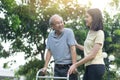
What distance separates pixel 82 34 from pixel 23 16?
A: 10.3 ft

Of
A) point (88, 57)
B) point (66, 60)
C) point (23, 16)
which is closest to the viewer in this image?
point (88, 57)

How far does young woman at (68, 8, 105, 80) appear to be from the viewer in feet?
16.6

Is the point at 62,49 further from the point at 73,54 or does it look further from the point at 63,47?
the point at 73,54

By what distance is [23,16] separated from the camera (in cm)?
2138

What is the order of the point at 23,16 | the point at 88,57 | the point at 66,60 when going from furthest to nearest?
1. the point at 23,16
2. the point at 66,60
3. the point at 88,57

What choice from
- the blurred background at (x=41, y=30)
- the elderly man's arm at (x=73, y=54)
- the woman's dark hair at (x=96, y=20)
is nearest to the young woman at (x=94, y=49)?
the woman's dark hair at (x=96, y=20)

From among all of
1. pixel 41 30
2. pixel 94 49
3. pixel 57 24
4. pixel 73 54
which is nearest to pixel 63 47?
pixel 73 54

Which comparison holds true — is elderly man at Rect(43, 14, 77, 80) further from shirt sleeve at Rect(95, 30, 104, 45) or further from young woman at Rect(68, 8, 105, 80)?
shirt sleeve at Rect(95, 30, 104, 45)

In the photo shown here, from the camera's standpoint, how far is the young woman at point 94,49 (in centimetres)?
507

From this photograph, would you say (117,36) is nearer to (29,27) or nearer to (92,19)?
(29,27)

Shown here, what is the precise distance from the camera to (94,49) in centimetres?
505

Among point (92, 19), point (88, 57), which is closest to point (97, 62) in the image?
point (88, 57)

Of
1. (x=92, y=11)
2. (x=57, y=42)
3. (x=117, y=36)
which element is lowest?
(x=117, y=36)

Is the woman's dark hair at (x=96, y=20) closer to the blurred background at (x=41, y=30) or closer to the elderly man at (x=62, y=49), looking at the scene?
the elderly man at (x=62, y=49)
